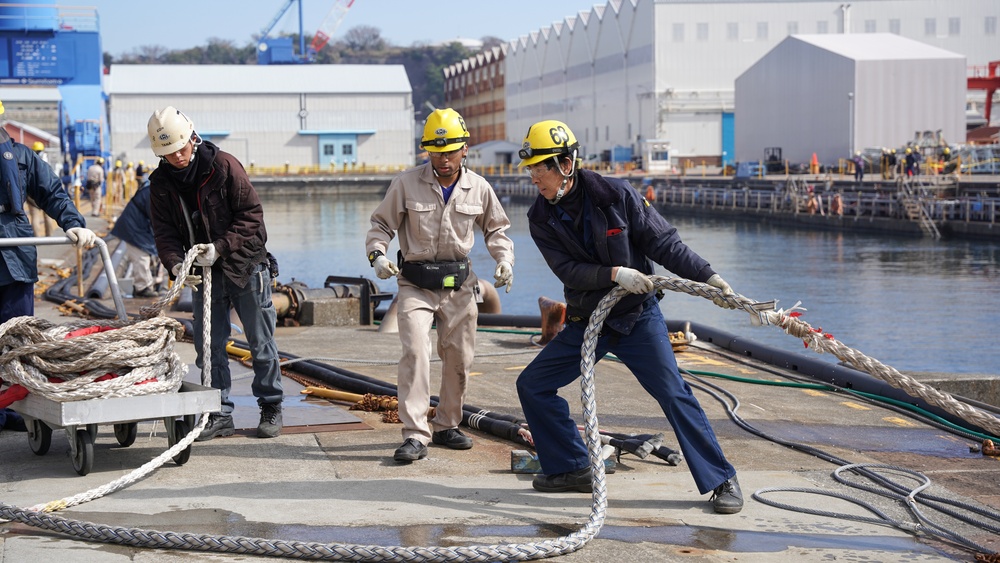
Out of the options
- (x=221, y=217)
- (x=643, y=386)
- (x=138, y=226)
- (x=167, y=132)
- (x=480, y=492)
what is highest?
(x=167, y=132)

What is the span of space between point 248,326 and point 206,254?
1.66 ft

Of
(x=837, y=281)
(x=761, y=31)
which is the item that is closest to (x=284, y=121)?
(x=761, y=31)

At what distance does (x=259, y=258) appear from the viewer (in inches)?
251

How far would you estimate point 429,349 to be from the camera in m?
6.26

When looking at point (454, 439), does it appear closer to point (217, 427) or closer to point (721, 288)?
point (217, 427)

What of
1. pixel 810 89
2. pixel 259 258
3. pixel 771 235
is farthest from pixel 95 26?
pixel 259 258

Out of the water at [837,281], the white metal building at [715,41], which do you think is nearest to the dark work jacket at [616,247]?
the water at [837,281]

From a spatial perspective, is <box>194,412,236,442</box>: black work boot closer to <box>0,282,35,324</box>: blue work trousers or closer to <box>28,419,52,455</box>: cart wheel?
<box>28,419,52,455</box>: cart wheel

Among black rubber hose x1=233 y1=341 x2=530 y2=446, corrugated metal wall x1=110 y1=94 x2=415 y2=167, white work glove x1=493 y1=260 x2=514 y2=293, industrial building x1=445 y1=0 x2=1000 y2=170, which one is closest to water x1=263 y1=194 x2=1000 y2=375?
black rubber hose x1=233 y1=341 x2=530 y2=446

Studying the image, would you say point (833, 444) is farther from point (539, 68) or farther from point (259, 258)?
point (539, 68)

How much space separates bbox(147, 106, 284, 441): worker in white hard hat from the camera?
20.2 ft

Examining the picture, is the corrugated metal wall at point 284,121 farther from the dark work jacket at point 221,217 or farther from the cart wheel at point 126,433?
the cart wheel at point 126,433

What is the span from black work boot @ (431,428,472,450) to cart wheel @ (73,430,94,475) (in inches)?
70.7

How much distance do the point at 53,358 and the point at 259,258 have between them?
127 centimetres
